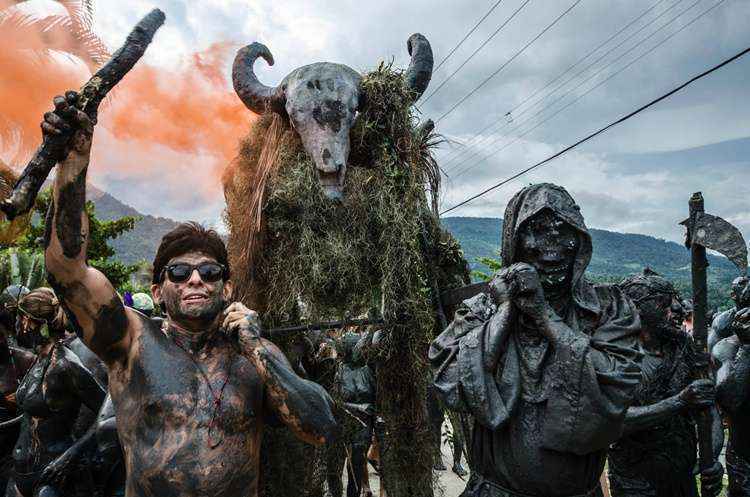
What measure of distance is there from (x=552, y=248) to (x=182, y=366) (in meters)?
1.88

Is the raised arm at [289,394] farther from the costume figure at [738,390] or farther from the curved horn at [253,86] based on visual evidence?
the costume figure at [738,390]

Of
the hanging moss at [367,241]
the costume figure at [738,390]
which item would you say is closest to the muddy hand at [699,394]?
the costume figure at [738,390]

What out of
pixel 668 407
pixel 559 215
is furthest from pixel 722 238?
pixel 559 215

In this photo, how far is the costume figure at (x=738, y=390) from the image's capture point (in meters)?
4.66

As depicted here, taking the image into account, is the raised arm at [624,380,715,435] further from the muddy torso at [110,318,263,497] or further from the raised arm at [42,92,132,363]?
the raised arm at [42,92,132,363]

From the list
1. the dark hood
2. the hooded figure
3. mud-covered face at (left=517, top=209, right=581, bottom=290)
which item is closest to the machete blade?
the hooded figure

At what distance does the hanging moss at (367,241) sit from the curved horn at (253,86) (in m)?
0.14

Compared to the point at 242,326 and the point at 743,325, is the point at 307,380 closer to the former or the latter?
the point at 242,326

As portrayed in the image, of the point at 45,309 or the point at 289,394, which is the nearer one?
the point at 289,394

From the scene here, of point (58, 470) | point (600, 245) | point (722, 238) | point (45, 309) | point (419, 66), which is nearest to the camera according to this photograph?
point (58, 470)

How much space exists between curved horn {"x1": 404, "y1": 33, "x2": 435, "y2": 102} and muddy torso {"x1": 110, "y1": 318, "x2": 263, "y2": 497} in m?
3.18

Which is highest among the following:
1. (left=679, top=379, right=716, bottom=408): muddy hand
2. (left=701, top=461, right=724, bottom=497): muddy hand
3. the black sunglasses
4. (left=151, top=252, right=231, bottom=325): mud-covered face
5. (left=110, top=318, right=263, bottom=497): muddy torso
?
the black sunglasses

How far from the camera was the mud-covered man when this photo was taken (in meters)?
2.69

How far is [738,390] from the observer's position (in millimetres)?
4656
